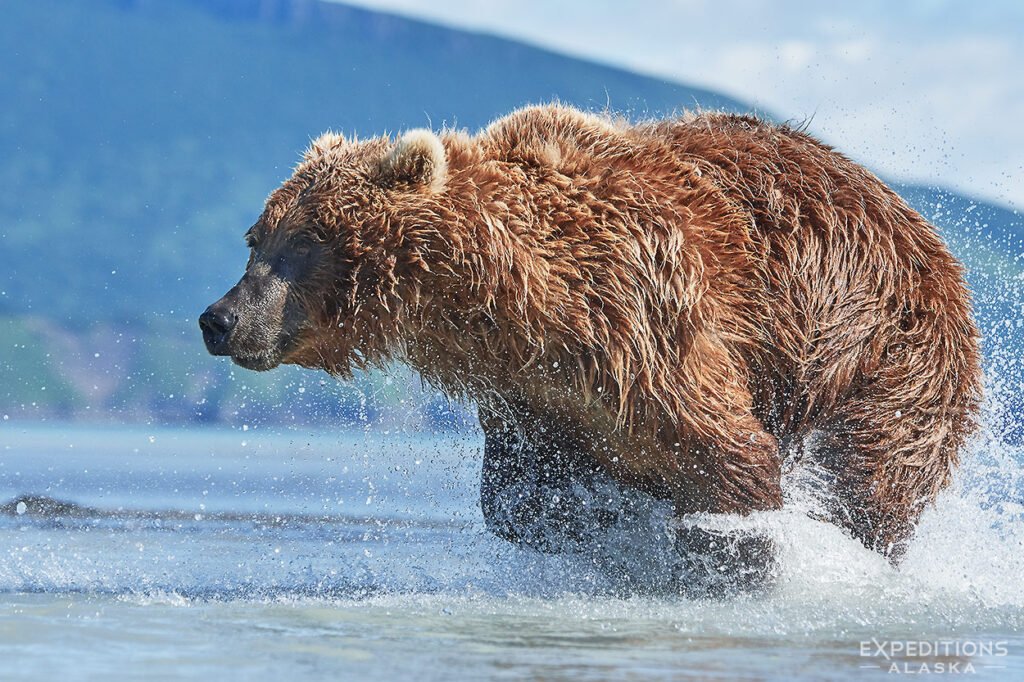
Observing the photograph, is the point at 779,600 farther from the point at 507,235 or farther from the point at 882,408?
the point at 507,235

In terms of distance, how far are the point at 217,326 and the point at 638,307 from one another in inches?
62.3

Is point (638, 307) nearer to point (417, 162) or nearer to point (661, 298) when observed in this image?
point (661, 298)

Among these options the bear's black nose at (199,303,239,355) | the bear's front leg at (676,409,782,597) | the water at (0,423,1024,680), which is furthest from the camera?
the bear's front leg at (676,409,782,597)

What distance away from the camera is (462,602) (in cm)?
496

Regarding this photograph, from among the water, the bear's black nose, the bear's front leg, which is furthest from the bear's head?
the bear's front leg

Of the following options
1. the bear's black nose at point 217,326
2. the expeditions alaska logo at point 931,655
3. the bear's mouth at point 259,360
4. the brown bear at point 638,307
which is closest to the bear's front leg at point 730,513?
the brown bear at point 638,307

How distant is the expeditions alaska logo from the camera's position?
3888 mm

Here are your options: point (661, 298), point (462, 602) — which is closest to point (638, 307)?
point (661, 298)

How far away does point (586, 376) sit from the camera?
4.86 metres

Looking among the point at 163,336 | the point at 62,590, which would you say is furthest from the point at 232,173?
the point at 62,590

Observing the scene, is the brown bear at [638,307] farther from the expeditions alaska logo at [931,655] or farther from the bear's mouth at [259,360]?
the expeditions alaska logo at [931,655]

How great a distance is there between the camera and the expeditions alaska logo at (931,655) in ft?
12.8

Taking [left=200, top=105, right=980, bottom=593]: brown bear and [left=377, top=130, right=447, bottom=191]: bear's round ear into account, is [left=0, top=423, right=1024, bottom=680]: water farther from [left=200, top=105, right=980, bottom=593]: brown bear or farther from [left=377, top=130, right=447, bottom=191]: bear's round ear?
[left=377, top=130, right=447, bottom=191]: bear's round ear

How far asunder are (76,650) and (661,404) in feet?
7.28
